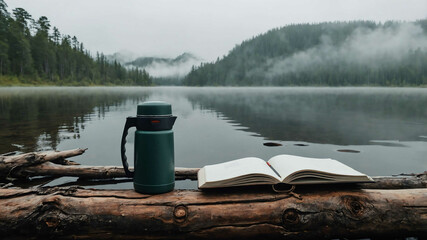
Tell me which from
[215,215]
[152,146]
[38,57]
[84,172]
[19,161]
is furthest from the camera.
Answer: [38,57]

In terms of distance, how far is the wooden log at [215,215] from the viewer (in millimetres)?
2688

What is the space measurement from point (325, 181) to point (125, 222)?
204 cm

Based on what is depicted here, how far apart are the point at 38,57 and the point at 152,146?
425ft

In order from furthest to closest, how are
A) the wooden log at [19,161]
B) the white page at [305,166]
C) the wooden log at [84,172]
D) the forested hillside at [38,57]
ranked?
the forested hillside at [38,57], the wooden log at [19,161], the wooden log at [84,172], the white page at [305,166]

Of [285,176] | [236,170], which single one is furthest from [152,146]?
[285,176]

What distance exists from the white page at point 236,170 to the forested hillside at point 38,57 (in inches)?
4491

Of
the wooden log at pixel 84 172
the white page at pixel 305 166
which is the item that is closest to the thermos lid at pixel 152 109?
the white page at pixel 305 166

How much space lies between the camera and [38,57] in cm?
10962

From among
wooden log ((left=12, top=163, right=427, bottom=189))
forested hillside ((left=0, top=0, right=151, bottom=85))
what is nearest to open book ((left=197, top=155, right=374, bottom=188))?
wooden log ((left=12, top=163, right=427, bottom=189))

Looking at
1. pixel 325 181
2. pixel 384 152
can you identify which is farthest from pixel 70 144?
pixel 384 152

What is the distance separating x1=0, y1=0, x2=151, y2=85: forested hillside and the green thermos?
114m

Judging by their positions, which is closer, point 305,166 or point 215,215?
point 215,215

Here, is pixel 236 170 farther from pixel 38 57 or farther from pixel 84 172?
pixel 38 57

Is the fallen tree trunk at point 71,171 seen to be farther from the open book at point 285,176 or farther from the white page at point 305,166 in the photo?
the white page at point 305,166
